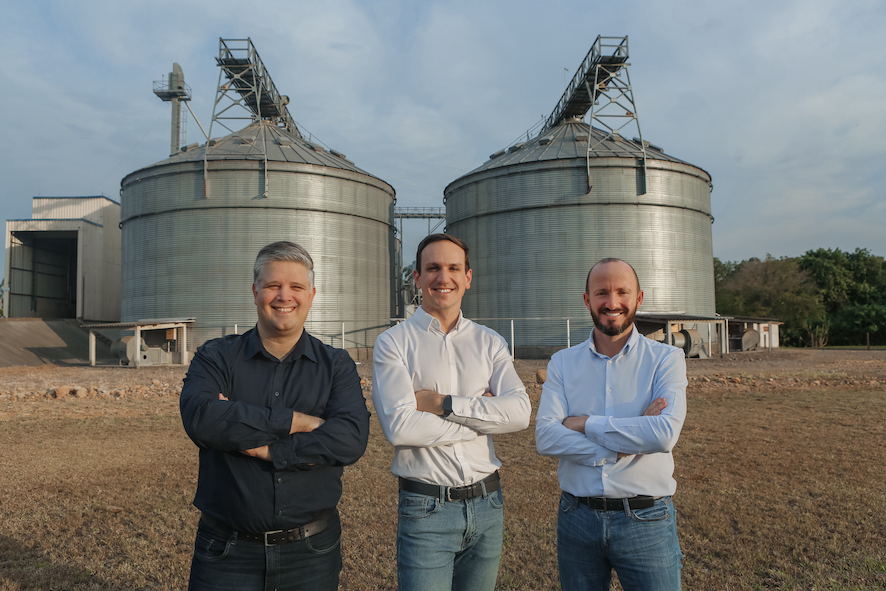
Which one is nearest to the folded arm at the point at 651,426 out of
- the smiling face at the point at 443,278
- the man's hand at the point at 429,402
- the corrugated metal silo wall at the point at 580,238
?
the man's hand at the point at 429,402

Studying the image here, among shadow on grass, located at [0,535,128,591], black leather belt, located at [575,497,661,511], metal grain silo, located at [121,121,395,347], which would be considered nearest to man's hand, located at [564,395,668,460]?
black leather belt, located at [575,497,661,511]

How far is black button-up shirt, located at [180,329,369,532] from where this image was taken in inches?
102

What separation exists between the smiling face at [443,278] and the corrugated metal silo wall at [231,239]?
26.1 meters

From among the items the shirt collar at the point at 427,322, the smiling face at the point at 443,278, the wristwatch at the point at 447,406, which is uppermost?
the smiling face at the point at 443,278

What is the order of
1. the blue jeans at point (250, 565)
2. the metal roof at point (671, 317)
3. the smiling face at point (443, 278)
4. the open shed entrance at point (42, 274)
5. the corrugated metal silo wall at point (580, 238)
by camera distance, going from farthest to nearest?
the open shed entrance at point (42, 274), the corrugated metal silo wall at point (580, 238), the metal roof at point (671, 317), the smiling face at point (443, 278), the blue jeans at point (250, 565)

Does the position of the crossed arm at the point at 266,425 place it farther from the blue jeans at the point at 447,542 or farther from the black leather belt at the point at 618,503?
the black leather belt at the point at 618,503

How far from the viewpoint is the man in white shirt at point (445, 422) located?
278cm

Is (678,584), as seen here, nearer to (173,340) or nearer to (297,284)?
(297,284)

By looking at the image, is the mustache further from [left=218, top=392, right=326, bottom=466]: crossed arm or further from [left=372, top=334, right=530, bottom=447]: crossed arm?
[left=218, top=392, right=326, bottom=466]: crossed arm

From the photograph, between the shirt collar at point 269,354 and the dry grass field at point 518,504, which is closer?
the shirt collar at point 269,354

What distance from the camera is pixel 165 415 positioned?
42.8 feet

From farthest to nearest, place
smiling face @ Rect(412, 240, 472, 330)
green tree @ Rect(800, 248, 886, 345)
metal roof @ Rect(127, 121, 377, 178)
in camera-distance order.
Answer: green tree @ Rect(800, 248, 886, 345) → metal roof @ Rect(127, 121, 377, 178) → smiling face @ Rect(412, 240, 472, 330)

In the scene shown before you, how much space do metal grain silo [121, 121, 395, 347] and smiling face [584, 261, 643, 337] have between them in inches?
1053

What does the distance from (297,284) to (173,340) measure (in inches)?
1124
